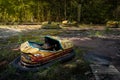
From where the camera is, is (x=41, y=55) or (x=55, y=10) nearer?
(x=41, y=55)

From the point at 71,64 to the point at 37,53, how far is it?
157 centimetres

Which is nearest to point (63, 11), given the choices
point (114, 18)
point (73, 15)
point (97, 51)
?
point (73, 15)

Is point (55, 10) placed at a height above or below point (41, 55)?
above

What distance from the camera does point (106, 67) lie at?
11312mm

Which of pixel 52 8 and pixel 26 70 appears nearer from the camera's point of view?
pixel 26 70

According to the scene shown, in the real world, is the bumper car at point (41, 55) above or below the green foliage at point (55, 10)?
below

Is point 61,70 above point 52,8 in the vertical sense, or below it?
below

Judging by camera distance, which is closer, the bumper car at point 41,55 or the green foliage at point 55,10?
the bumper car at point 41,55

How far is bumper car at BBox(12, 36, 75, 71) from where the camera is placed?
11.1 meters

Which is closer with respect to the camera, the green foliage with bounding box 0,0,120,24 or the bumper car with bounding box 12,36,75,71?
the bumper car with bounding box 12,36,75,71

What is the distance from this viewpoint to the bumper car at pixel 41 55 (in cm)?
1105

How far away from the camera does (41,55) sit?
11109 mm

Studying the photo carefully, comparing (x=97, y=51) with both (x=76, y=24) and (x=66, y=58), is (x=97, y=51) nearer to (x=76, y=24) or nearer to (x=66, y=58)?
(x=66, y=58)

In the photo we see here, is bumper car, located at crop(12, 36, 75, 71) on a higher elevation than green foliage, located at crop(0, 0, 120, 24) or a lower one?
lower
